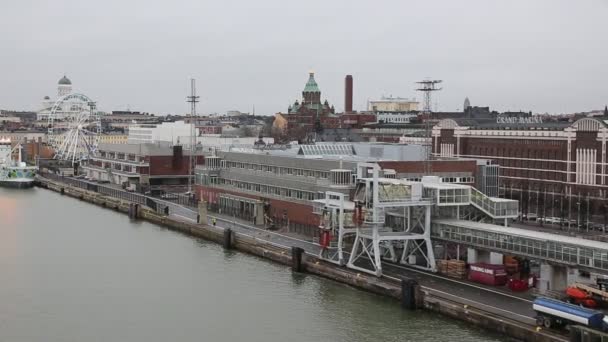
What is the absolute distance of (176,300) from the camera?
72.7 feet

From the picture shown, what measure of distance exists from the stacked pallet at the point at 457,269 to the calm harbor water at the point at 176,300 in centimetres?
250

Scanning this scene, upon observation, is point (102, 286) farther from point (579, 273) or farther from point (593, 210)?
point (593, 210)

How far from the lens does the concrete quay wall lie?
1730 centimetres

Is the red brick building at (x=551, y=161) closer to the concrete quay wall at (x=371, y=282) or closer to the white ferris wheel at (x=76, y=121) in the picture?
the concrete quay wall at (x=371, y=282)

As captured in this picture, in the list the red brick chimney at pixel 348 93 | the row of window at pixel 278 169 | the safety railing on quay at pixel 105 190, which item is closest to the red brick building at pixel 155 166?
the safety railing on quay at pixel 105 190

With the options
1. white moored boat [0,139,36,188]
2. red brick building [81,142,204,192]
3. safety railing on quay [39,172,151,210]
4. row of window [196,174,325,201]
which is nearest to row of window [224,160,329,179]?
row of window [196,174,325,201]

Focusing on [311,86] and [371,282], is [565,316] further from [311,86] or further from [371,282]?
[311,86]

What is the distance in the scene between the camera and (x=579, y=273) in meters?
21.0

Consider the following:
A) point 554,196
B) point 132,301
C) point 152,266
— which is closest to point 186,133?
point 554,196

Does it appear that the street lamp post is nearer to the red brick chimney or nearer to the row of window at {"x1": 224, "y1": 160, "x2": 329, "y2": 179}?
the row of window at {"x1": 224, "y1": 160, "x2": 329, "y2": 179}

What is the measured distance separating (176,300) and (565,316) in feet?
33.5

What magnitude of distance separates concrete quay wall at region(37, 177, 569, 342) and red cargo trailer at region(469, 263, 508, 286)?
1.66 m

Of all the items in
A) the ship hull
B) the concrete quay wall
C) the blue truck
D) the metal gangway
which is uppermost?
the metal gangway

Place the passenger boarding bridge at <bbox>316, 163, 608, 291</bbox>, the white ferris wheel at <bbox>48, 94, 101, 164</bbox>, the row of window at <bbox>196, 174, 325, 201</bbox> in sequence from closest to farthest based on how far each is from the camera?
the passenger boarding bridge at <bbox>316, 163, 608, 291</bbox>
the row of window at <bbox>196, 174, 325, 201</bbox>
the white ferris wheel at <bbox>48, 94, 101, 164</bbox>
